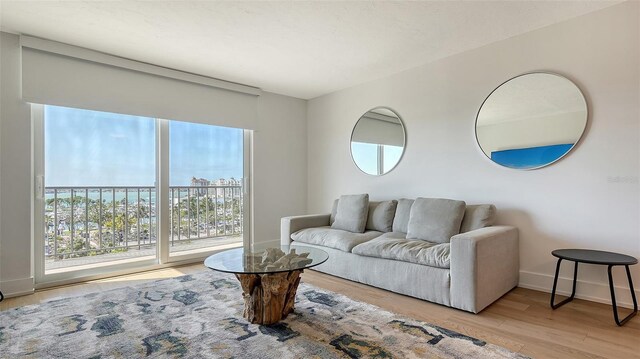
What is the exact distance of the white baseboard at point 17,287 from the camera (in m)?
2.80

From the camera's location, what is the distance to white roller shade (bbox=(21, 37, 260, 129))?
9.67ft

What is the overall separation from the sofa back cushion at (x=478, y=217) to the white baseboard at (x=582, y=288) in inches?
22.2

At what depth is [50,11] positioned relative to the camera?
2.46 metres

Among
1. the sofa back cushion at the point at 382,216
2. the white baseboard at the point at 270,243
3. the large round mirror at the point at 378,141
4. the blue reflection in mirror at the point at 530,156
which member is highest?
the large round mirror at the point at 378,141

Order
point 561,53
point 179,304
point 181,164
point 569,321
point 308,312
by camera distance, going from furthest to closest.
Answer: point 181,164
point 561,53
point 179,304
point 308,312
point 569,321

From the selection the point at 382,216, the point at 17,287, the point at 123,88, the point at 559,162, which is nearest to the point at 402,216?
the point at 382,216

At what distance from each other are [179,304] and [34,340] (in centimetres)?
86

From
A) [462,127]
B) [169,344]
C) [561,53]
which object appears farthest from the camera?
[462,127]

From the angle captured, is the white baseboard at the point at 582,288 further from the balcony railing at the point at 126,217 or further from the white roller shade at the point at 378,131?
the balcony railing at the point at 126,217

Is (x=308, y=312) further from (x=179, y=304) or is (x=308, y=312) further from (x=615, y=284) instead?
(x=615, y=284)

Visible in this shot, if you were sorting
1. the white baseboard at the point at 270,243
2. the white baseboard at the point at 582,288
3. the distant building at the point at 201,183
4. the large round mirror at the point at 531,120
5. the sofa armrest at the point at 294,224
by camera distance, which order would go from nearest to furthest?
the white baseboard at the point at 582,288
the large round mirror at the point at 531,120
the sofa armrest at the point at 294,224
the distant building at the point at 201,183
the white baseboard at the point at 270,243

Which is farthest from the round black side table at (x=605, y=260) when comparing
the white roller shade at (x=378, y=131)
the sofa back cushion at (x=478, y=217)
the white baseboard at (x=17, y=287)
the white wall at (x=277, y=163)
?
the white baseboard at (x=17, y=287)

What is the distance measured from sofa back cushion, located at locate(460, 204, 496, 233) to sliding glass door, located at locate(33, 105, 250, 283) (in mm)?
2878

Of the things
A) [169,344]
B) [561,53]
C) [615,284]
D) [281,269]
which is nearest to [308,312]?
[281,269]
